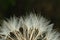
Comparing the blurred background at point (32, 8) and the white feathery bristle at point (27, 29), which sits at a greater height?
the blurred background at point (32, 8)

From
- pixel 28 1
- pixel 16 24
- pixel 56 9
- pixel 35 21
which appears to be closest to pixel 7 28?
pixel 16 24

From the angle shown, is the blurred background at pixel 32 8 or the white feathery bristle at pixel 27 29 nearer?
the white feathery bristle at pixel 27 29

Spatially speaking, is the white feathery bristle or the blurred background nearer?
the white feathery bristle

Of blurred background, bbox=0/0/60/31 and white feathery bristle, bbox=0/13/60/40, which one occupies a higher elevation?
blurred background, bbox=0/0/60/31

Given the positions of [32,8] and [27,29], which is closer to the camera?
[27,29]

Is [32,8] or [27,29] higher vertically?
[32,8]
